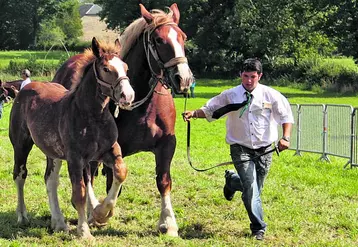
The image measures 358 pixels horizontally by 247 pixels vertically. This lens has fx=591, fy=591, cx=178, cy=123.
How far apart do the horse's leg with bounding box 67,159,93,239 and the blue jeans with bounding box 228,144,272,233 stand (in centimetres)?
178

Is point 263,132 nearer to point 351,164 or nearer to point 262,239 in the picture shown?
point 262,239

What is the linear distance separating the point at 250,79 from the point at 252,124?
1.73 ft

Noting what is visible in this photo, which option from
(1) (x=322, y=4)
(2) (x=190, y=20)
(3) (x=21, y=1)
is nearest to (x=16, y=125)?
(1) (x=322, y=4)

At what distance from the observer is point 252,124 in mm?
6930

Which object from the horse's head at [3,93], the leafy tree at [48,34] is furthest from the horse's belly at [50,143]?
the leafy tree at [48,34]

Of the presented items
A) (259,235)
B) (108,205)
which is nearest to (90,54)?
(108,205)

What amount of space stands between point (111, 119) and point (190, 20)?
5339 centimetres

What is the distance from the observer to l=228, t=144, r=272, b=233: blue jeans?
6.76 m

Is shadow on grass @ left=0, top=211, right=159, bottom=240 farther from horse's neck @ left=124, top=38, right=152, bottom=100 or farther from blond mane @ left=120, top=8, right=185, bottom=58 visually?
blond mane @ left=120, top=8, right=185, bottom=58

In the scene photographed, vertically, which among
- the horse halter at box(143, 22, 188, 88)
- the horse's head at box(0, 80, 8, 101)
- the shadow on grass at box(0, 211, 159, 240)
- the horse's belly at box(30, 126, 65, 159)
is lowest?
the shadow on grass at box(0, 211, 159, 240)

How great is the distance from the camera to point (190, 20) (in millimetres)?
58844

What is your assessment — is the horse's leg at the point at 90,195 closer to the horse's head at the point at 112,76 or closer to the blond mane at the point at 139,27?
the horse's head at the point at 112,76

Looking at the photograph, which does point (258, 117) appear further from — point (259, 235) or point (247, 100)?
point (259, 235)

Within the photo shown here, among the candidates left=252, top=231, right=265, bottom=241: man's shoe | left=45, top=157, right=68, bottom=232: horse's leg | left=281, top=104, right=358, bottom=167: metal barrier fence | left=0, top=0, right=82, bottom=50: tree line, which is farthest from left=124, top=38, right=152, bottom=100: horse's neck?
left=0, top=0, right=82, bottom=50: tree line
